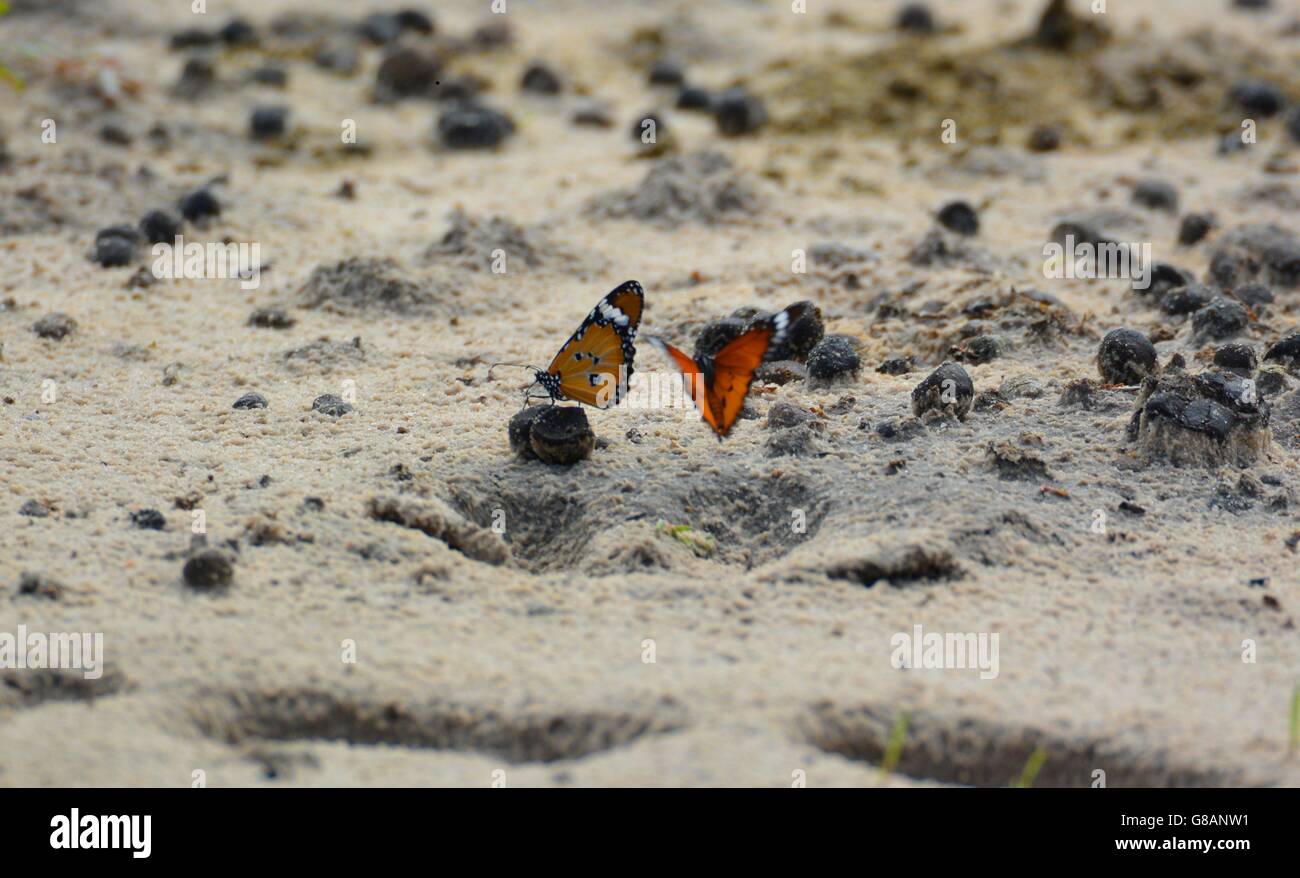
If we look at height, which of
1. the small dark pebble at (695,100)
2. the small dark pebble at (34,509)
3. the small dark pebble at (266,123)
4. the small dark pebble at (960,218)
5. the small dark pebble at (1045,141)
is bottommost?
the small dark pebble at (34,509)

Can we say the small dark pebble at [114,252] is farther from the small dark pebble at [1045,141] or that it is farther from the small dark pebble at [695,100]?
the small dark pebble at [1045,141]

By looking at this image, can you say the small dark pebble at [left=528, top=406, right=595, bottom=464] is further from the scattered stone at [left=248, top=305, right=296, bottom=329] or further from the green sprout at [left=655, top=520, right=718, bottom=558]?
the scattered stone at [left=248, top=305, right=296, bottom=329]

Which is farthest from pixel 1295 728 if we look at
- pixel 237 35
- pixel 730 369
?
pixel 237 35

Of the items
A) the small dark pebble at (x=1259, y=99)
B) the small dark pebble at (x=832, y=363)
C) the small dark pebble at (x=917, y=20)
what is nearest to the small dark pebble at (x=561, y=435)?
the small dark pebble at (x=832, y=363)

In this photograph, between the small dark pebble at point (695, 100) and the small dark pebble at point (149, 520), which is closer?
the small dark pebble at point (149, 520)

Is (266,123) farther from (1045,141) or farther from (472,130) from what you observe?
(1045,141)

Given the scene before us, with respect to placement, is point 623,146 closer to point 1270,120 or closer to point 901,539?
point 1270,120
